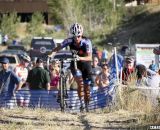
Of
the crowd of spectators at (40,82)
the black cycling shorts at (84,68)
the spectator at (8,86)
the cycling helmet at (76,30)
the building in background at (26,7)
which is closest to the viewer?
the cycling helmet at (76,30)

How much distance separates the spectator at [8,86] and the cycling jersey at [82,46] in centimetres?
223

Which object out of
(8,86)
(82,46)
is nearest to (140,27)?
(8,86)

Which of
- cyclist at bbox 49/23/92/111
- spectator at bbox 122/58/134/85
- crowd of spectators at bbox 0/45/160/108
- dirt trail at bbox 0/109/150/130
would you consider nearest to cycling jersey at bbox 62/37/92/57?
cyclist at bbox 49/23/92/111

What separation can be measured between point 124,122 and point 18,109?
98.5 inches

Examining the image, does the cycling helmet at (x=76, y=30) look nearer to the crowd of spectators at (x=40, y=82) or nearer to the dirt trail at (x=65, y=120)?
the crowd of spectators at (x=40, y=82)

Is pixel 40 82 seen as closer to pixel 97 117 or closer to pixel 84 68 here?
pixel 84 68

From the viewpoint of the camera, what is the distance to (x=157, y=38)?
191 ft

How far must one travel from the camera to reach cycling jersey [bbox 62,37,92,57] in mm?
11117

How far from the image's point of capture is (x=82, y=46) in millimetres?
11219

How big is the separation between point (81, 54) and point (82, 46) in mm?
153

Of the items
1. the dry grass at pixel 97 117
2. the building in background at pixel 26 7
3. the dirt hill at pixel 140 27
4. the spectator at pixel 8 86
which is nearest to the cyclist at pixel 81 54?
the dry grass at pixel 97 117

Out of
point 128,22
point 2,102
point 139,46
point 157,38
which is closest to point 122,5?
point 128,22

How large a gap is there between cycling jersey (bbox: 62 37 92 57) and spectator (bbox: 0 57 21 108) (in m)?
2.23

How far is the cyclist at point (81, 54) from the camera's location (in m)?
11.0
